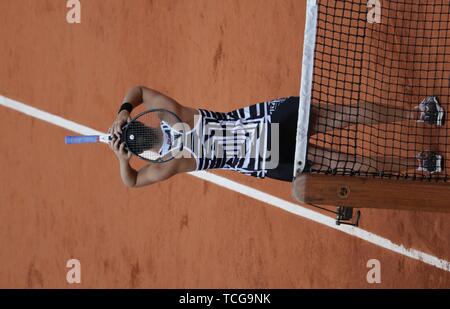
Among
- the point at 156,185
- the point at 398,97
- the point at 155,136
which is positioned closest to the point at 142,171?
the point at 155,136

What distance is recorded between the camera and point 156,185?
18.7ft

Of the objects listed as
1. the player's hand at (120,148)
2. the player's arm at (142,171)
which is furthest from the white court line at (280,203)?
the player's hand at (120,148)

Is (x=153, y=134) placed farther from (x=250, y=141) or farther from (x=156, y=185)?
(x=156, y=185)

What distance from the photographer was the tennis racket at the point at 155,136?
332 centimetres

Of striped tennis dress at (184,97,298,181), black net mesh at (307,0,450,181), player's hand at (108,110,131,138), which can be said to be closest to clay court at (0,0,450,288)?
black net mesh at (307,0,450,181)

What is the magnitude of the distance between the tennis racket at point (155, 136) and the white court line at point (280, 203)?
1871 mm

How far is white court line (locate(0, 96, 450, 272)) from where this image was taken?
14.6 feet

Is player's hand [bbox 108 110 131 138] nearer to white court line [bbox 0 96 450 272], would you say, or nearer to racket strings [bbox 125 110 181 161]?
racket strings [bbox 125 110 181 161]

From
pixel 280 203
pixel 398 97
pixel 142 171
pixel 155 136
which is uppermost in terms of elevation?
pixel 398 97

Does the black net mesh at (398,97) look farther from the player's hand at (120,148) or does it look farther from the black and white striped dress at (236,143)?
the player's hand at (120,148)

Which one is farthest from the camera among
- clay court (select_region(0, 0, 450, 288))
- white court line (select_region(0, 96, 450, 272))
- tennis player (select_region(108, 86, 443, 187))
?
clay court (select_region(0, 0, 450, 288))

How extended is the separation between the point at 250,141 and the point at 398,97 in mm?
1406

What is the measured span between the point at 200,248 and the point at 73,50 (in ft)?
7.20

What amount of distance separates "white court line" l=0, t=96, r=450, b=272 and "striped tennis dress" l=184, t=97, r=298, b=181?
139cm
